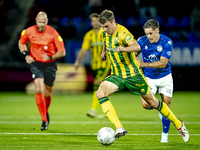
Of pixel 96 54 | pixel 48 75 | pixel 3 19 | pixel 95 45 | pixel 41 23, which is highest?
pixel 41 23

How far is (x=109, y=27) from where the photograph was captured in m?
5.38

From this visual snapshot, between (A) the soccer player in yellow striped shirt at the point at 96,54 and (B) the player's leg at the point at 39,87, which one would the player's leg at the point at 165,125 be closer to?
(B) the player's leg at the point at 39,87

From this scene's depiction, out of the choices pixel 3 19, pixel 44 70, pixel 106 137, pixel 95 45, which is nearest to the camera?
pixel 106 137

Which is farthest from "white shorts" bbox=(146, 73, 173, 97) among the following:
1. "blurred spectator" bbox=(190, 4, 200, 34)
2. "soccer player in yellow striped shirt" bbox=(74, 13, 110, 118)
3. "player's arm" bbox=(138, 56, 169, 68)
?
"blurred spectator" bbox=(190, 4, 200, 34)

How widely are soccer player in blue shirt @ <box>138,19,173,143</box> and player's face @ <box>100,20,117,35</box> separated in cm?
55

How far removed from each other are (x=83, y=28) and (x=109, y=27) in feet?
37.9

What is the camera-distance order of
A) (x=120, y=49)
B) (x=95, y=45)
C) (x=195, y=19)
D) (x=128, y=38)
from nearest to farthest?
(x=120, y=49) → (x=128, y=38) → (x=95, y=45) → (x=195, y=19)

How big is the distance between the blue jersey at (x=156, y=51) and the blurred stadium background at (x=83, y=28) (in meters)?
8.88

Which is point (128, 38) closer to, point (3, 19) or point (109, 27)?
point (109, 27)

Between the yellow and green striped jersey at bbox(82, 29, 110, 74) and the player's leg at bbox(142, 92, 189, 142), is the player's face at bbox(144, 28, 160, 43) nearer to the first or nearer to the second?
the player's leg at bbox(142, 92, 189, 142)

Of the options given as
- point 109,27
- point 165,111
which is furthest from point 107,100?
point 109,27

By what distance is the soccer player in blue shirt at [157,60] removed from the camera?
18.5ft

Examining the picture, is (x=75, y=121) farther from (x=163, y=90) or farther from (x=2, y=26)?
(x=2, y=26)

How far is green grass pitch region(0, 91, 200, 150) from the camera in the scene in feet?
17.5
